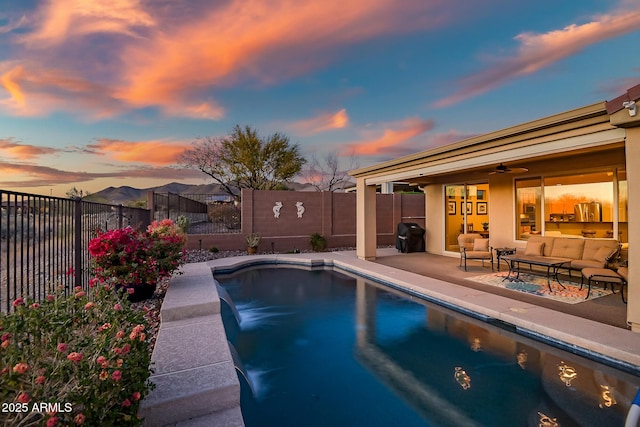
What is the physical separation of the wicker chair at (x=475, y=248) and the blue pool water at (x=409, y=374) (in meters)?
3.08

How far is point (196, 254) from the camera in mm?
11648

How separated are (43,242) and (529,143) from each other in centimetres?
733

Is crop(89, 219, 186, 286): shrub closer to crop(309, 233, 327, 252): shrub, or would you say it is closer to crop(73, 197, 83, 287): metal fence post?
crop(73, 197, 83, 287): metal fence post

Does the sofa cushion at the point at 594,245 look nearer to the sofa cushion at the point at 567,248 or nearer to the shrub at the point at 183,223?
the sofa cushion at the point at 567,248

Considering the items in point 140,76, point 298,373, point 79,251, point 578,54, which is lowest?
point 298,373

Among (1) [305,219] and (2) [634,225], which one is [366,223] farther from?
(2) [634,225]

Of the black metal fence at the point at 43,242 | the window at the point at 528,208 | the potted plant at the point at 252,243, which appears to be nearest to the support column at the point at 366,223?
the potted plant at the point at 252,243

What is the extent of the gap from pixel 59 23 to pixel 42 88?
208 cm

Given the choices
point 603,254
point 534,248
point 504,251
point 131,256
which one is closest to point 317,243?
point 504,251

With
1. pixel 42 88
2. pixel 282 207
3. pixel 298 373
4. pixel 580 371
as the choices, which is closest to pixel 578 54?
pixel 580 371

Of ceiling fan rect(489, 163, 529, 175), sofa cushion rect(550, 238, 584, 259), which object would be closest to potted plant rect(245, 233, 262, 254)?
ceiling fan rect(489, 163, 529, 175)

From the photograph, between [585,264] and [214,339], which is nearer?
[214,339]

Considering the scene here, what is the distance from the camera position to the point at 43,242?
11.3ft

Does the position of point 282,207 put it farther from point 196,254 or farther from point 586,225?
point 586,225
